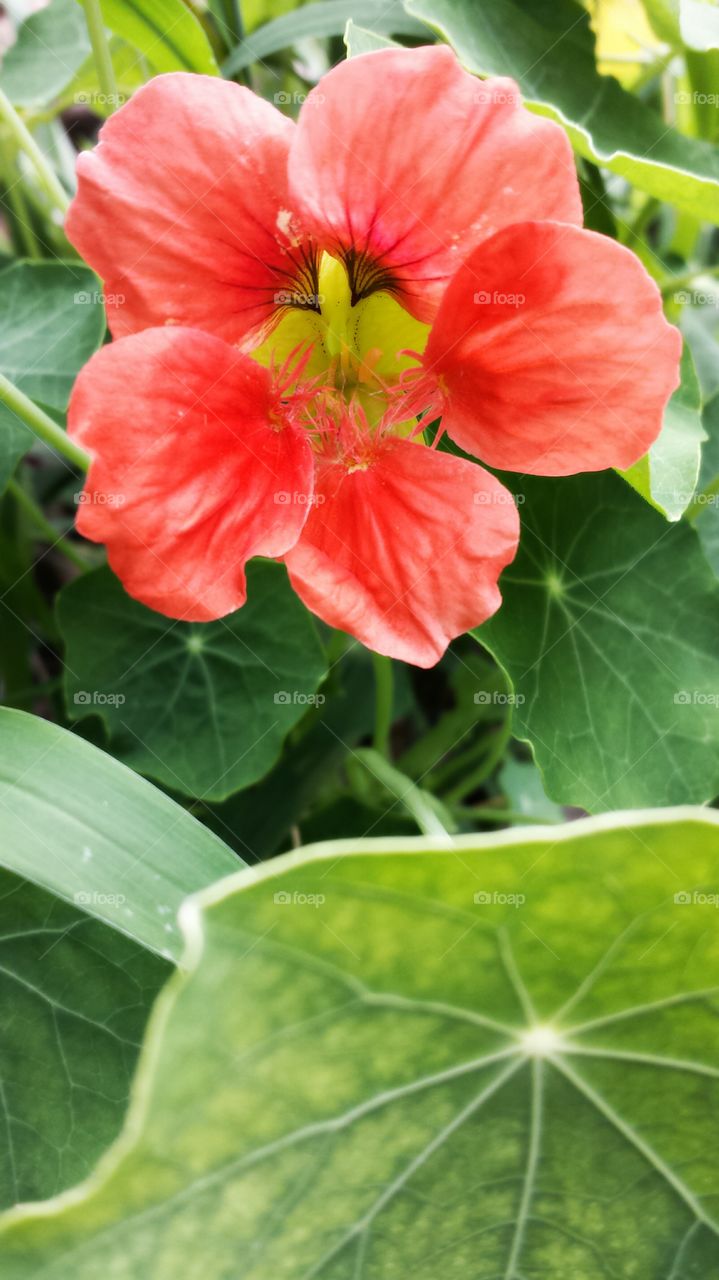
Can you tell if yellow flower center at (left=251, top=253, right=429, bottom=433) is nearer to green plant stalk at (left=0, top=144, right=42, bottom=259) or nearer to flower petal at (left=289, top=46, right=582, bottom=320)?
flower petal at (left=289, top=46, right=582, bottom=320)

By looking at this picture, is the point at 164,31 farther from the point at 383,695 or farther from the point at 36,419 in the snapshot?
the point at 383,695

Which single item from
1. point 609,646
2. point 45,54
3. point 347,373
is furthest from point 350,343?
point 45,54

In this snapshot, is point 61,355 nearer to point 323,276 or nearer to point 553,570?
point 323,276

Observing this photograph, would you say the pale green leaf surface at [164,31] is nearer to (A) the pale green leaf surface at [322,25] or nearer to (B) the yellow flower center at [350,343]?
(A) the pale green leaf surface at [322,25]

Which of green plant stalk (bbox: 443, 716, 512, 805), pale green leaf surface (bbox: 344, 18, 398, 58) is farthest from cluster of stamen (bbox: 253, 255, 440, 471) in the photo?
green plant stalk (bbox: 443, 716, 512, 805)

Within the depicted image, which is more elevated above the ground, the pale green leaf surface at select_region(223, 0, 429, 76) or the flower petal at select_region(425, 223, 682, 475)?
the pale green leaf surface at select_region(223, 0, 429, 76)
